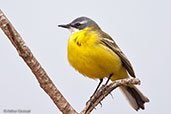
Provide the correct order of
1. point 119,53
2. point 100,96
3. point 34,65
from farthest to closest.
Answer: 1. point 119,53
2. point 100,96
3. point 34,65

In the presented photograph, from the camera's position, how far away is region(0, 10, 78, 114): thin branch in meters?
2.31

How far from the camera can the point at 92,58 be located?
2418 mm

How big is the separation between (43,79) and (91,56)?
47 cm

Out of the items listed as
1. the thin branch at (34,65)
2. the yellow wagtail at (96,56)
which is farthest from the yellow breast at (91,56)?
the thin branch at (34,65)

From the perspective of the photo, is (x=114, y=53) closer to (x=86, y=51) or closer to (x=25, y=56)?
(x=86, y=51)

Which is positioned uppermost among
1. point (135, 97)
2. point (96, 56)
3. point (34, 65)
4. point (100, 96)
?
point (34, 65)

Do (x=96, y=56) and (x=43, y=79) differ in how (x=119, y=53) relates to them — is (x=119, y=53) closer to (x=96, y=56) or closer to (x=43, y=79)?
(x=96, y=56)

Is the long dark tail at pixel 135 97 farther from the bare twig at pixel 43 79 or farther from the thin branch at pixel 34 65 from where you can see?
the thin branch at pixel 34 65

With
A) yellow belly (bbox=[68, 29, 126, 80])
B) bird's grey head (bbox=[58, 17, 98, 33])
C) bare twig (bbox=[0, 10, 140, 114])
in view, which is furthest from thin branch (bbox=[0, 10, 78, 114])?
bird's grey head (bbox=[58, 17, 98, 33])

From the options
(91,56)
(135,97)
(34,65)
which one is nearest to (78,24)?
(91,56)

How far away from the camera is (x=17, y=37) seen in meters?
2.31

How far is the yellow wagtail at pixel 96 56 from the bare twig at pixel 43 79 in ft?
0.67

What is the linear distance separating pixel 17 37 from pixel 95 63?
0.71 m

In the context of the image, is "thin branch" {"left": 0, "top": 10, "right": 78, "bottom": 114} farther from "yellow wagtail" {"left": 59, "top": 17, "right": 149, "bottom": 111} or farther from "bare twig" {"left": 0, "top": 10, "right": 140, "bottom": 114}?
"yellow wagtail" {"left": 59, "top": 17, "right": 149, "bottom": 111}
